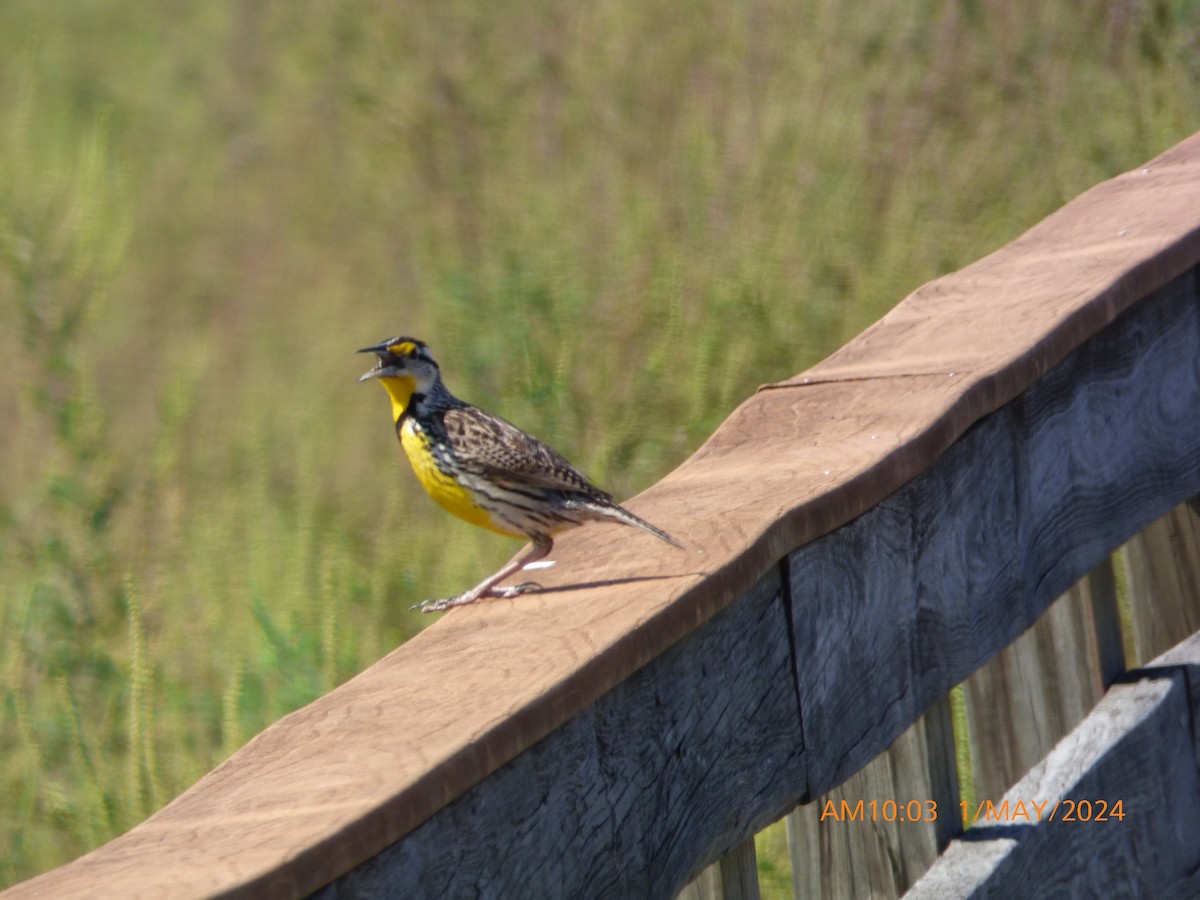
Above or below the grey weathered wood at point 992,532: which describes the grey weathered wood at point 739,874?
below

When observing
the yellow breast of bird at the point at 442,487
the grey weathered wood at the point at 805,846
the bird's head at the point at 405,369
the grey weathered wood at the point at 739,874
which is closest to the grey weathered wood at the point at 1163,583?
the grey weathered wood at the point at 805,846

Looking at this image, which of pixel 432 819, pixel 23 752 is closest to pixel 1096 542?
pixel 432 819

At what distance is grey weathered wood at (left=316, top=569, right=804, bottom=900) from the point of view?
1.53 m

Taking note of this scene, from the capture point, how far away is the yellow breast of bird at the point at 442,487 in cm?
411

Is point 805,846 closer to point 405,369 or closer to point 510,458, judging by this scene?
point 510,458

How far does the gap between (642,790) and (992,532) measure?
0.85 meters

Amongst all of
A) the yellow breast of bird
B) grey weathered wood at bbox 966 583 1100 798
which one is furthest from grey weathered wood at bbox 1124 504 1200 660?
the yellow breast of bird

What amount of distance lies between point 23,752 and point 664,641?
290cm

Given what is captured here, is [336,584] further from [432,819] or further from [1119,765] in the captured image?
[432,819]

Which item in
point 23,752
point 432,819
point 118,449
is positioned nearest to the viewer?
point 432,819

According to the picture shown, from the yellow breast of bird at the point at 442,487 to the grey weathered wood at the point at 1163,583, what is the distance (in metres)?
1.54

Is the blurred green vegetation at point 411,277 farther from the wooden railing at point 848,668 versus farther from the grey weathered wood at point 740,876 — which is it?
the grey weathered wood at point 740,876

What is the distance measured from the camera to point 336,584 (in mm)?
4535

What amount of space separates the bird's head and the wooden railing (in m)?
1.91
